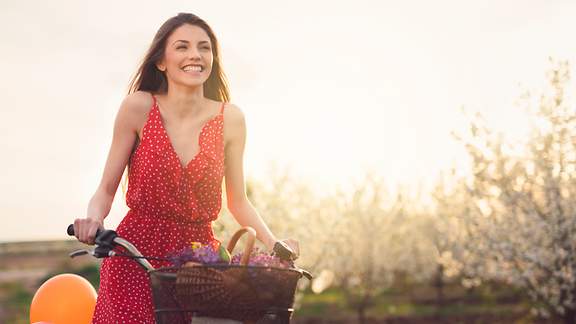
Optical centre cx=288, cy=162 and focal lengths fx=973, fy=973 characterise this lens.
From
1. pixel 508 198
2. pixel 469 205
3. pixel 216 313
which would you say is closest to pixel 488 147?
pixel 508 198

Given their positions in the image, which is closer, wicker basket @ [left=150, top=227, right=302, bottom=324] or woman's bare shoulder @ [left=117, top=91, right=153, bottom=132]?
wicker basket @ [left=150, top=227, right=302, bottom=324]

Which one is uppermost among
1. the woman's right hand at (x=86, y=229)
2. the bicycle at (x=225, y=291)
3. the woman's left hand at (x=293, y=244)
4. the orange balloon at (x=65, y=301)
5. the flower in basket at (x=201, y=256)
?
the woman's right hand at (x=86, y=229)

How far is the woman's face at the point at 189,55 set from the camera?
3959mm

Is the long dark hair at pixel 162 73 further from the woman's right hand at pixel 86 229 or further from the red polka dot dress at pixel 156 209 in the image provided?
the woman's right hand at pixel 86 229

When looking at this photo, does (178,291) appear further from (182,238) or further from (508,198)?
(508,198)

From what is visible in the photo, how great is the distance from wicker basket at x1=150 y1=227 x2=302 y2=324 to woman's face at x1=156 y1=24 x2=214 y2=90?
39.0 inches

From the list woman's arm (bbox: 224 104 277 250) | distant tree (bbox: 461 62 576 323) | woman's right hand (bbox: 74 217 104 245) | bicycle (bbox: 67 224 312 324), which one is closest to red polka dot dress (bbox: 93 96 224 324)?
woman's arm (bbox: 224 104 277 250)

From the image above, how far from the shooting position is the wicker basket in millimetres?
3102

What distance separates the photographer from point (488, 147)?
15.3 m

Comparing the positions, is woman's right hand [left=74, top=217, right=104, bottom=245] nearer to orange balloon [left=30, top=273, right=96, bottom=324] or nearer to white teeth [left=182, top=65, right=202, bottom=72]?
white teeth [left=182, top=65, right=202, bottom=72]

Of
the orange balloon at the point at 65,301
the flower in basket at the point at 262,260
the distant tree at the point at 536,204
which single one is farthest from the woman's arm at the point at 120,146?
the distant tree at the point at 536,204

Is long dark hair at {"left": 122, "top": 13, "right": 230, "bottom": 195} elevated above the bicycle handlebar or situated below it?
above

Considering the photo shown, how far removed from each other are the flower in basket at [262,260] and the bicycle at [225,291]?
0.18ft

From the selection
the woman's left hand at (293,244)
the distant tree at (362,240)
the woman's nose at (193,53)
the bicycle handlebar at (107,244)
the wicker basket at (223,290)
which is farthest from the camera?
the distant tree at (362,240)
